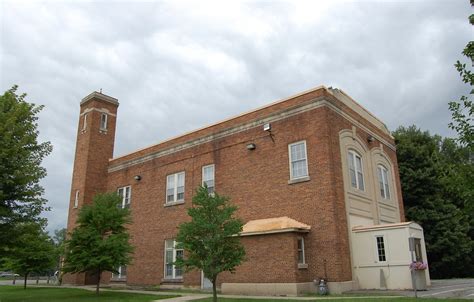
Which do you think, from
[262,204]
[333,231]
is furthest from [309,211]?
[262,204]

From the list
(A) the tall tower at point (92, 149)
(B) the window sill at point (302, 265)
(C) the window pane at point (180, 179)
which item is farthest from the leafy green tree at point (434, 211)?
(A) the tall tower at point (92, 149)

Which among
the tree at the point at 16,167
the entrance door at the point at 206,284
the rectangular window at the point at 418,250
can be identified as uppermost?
the tree at the point at 16,167

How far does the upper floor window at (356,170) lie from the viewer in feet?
70.9

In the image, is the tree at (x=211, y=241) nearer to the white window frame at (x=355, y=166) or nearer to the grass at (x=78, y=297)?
the grass at (x=78, y=297)

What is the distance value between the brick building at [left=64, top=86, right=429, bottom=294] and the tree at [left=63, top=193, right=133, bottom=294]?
4888mm

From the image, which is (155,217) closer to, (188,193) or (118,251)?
(188,193)

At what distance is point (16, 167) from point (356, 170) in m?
16.1

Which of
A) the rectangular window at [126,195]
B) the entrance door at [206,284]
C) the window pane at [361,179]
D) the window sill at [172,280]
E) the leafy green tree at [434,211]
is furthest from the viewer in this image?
the leafy green tree at [434,211]

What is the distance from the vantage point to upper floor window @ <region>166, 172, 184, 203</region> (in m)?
26.5

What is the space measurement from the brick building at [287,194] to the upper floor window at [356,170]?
6cm

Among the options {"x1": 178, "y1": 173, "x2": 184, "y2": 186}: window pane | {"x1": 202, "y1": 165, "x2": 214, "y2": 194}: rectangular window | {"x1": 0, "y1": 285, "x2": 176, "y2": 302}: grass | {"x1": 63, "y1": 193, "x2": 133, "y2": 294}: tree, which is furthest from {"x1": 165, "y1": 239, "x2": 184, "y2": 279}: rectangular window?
{"x1": 63, "y1": 193, "x2": 133, "y2": 294}: tree

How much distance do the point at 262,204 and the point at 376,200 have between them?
659cm

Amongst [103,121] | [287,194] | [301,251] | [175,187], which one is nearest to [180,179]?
[175,187]

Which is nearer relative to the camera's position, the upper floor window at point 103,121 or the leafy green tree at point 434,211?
the leafy green tree at point 434,211
